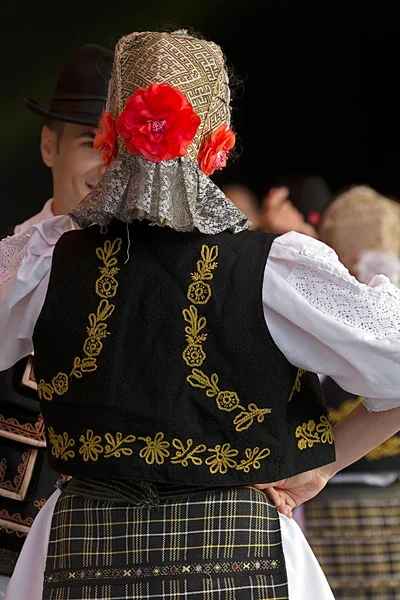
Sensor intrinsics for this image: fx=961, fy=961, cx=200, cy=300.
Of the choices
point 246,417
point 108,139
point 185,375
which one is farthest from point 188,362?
point 108,139

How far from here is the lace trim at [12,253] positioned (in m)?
2.01

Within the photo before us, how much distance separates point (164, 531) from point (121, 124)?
0.75 metres

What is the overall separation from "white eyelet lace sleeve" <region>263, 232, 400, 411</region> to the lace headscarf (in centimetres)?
13

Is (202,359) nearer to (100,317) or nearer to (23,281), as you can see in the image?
(100,317)

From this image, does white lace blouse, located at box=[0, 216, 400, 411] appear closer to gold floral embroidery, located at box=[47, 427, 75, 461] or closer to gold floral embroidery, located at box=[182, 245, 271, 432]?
gold floral embroidery, located at box=[182, 245, 271, 432]

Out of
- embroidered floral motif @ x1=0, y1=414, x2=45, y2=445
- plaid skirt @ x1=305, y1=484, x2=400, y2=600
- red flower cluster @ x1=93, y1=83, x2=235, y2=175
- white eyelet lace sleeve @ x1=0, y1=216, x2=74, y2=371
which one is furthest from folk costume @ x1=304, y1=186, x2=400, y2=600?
red flower cluster @ x1=93, y1=83, x2=235, y2=175

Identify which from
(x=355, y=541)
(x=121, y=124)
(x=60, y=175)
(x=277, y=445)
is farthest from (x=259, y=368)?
(x=355, y=541)

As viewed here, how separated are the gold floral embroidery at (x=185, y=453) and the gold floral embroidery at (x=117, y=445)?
8 cm

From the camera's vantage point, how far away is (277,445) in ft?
5.73

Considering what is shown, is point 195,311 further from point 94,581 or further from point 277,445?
point 94,581

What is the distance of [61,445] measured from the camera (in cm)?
185

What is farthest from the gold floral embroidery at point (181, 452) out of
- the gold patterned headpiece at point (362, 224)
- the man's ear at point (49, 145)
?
the gold patterned headpiece at point (362, 224)

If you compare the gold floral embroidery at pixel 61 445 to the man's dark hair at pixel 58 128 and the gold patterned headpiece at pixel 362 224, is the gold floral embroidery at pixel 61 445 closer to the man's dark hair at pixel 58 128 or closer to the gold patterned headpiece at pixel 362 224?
the man's dark hair at pixel 58 128

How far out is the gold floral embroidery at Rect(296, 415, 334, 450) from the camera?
1.79 metres
